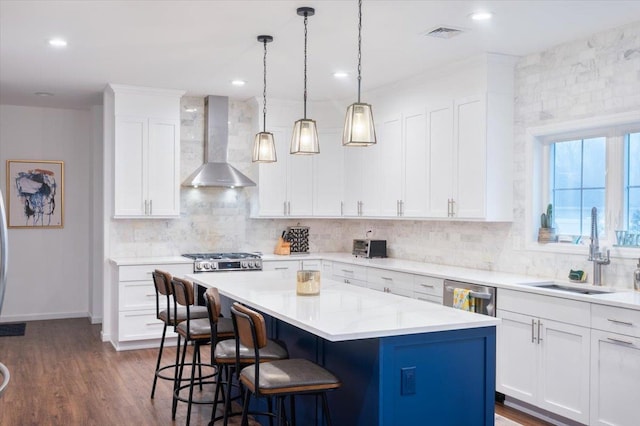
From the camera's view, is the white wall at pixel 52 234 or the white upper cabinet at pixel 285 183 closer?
the white upper cabinet at pixel 285 183

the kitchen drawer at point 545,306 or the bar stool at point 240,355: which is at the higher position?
the kitchen drawer at point 545,306

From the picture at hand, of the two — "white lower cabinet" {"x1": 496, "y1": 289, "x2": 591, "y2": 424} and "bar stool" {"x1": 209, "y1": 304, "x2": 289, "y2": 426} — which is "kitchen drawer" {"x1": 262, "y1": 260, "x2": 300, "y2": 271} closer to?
"white lower cabinet" {"x1": 496, "y1": 289, "x2": 591, "y2": 424}

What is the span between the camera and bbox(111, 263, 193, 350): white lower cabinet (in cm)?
600

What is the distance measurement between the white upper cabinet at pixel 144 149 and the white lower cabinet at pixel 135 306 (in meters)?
0.64

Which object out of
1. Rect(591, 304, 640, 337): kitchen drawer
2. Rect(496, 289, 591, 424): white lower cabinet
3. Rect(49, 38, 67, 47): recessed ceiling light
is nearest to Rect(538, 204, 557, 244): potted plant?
Rect(496, 289, 591, 424): white lower cabinet

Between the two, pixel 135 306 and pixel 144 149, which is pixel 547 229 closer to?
pixel 135 306

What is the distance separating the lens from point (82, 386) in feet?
16.0

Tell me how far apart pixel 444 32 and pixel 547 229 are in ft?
5.66

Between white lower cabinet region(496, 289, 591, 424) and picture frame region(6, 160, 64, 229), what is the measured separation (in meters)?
5.77

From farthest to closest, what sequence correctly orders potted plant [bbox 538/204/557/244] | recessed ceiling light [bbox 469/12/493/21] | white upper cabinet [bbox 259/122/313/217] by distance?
1. white upper cabinet [bbox 259/122/313/217]
2. potted plant [bbox 538/204/557/244]
3. recessed ceiling light [bbox 469/12/493/21]

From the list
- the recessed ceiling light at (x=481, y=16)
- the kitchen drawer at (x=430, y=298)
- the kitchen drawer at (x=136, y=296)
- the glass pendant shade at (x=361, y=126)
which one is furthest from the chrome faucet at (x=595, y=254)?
the kitchen drawer at (x=136, y=296)

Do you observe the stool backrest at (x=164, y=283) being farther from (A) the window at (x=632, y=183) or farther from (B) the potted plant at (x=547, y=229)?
(A) the window at (x=632, y=183)

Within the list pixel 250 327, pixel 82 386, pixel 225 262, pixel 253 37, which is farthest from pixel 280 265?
pixel 250 327

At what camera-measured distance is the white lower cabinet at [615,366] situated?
352 centimetres
